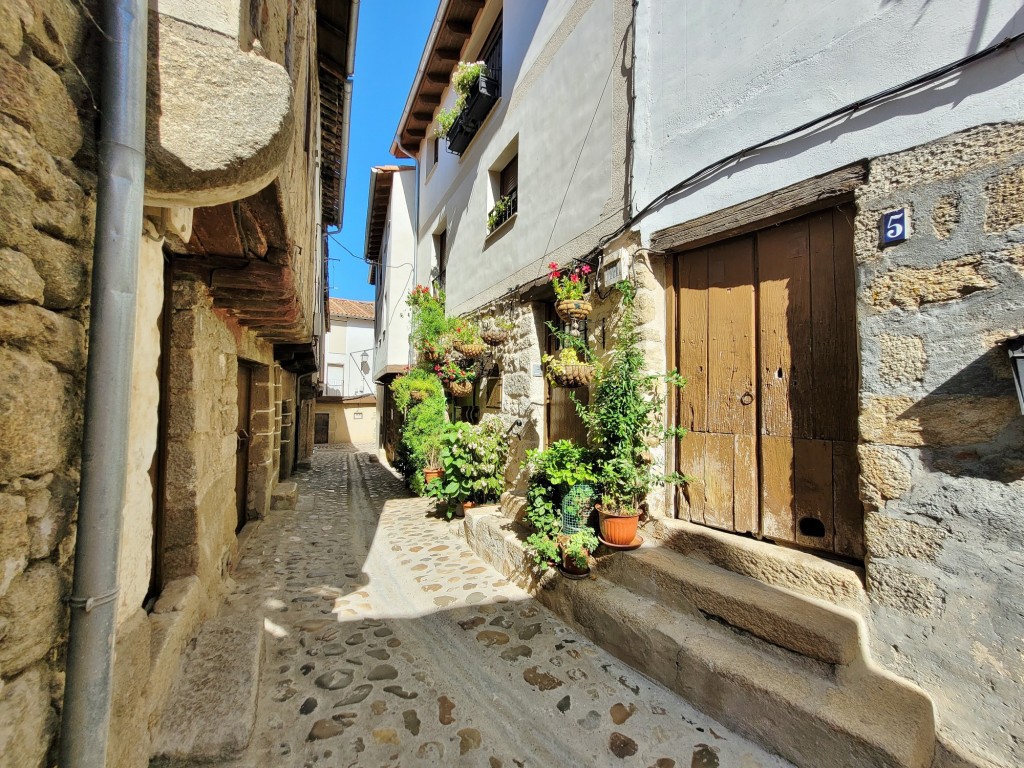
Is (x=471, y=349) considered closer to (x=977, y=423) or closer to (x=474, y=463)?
(x=474, y=463)

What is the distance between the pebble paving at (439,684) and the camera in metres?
2.05

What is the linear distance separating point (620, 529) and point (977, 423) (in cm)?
194

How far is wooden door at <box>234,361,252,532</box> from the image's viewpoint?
16.2ft

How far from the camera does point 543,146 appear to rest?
4.98 meters

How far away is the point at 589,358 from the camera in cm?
386

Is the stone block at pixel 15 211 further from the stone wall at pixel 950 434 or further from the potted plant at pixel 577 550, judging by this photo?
the stone wall at pixel 950 434

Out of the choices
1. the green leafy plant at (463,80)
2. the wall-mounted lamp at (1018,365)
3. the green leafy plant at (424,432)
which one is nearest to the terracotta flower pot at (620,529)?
the wall-mounted lamp at (1018,365)

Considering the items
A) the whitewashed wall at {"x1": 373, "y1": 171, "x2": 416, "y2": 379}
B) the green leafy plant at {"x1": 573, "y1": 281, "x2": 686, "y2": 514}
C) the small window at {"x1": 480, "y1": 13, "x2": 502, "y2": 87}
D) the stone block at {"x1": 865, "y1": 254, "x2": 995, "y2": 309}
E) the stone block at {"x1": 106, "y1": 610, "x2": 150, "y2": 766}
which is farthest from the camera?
the whitewashed wall at {"x1": 373, "y1": 171, "x2": 416, "y2": 379}

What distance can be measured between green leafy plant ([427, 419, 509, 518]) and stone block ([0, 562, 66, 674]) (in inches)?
171

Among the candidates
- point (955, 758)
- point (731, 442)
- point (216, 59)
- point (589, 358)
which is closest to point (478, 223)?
point (589, 358)

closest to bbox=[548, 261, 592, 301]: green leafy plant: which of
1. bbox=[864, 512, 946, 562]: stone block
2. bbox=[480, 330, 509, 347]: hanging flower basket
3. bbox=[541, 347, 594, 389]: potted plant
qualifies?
bbox=[541, 347, 594, 389]: potted plant

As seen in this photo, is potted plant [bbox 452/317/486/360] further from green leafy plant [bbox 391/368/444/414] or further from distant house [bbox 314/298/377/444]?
distant house [bbox 314/298/377/444]

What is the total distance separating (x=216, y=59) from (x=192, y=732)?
2.35 m

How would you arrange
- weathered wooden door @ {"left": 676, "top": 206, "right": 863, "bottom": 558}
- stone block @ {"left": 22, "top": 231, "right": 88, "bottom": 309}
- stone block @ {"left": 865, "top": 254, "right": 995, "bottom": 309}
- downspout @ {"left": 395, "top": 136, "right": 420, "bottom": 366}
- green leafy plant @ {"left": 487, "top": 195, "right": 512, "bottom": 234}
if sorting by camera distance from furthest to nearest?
downspout @ {"left": 395, "top": 136, "right": 420, "bottom": 366}, green leafy plant @ {"left": 487, "top": 195, "right": 512, "bottom": 234}, weathered wooden door @ {"left": 676, "top": 206, "right": 863, "bottom": 558}, stone block @ {"left": 865, "top": 254, "right": 995, "bottom": 309}, stone block @ {"left": 22, "top": 231, "right": 88, "bottom": 309}
